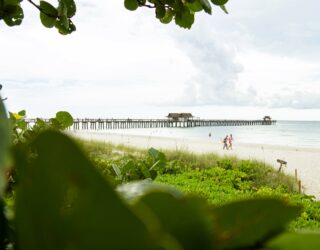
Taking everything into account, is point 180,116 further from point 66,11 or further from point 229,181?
point 66,11

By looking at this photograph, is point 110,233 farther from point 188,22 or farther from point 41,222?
point 188,22

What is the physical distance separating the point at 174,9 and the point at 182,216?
60.2 inches

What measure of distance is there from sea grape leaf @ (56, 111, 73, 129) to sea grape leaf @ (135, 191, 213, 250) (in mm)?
945

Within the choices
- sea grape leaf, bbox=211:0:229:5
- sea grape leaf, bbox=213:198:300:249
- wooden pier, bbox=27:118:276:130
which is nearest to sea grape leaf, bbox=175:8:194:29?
sea grape leaf, bbox=211:0:229:5

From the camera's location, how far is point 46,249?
248 mm

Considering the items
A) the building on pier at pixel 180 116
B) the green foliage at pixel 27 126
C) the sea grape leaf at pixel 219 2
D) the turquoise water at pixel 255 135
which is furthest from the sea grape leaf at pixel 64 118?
the building on pier at pixel 180 116

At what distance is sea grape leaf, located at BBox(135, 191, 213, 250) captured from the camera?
0.25 meters

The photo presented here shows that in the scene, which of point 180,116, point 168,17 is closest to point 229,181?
point 168,17

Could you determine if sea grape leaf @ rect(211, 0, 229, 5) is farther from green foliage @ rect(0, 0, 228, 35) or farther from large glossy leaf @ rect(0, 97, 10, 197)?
large glossy leaf @ rect(0, 97, 10, 197)

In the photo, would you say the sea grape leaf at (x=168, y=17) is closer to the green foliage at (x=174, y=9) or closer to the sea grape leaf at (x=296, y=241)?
the green foliage at (x=174, y=9)

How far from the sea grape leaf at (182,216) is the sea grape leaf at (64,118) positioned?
0.95m

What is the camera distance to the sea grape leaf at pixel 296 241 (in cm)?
26

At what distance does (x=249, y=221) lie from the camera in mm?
278

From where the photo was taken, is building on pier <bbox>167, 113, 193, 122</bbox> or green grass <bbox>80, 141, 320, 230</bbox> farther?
building on pier <bbox>167, 113, 193, 122</bbox>
